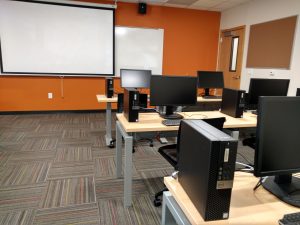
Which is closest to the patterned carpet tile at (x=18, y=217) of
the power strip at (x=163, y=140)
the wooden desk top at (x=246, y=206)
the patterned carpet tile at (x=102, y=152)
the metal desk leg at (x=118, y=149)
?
the metal desk leg at (x=118, y=149)

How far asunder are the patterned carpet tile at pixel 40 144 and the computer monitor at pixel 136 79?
4.90ft

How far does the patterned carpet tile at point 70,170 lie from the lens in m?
2.76

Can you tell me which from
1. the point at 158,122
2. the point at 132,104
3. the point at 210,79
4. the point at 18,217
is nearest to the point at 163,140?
the point at 210,79

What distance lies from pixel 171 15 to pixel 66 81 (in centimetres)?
310

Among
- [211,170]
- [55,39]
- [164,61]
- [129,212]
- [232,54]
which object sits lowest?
[129,212]

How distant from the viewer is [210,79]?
168 inches

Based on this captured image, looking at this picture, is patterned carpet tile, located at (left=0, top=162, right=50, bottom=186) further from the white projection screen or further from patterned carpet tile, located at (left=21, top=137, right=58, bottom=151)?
the white projection screen

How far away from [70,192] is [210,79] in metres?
3.02

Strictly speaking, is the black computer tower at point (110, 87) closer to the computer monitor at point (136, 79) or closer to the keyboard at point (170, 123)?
the computer monitor at point (136, 79)

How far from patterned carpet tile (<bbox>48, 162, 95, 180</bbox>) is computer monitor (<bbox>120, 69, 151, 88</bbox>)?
1500mm

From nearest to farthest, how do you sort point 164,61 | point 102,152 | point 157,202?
→ point 157,202 → point 102,152 → point 164,61

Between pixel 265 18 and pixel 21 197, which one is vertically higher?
pixel 265 18

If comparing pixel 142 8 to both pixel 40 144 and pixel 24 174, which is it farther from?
pixel 24 174

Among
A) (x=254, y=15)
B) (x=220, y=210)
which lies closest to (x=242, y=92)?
(x=220, y=210)
